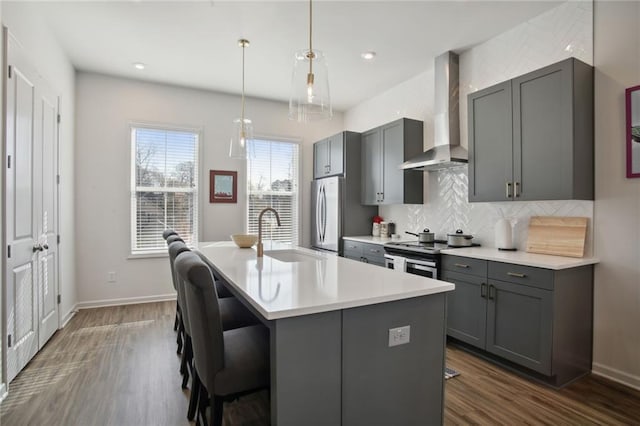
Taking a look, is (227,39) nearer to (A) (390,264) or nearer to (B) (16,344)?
(A) (390,264)

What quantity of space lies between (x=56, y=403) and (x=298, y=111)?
251 cm

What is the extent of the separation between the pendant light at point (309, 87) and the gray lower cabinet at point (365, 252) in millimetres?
2197

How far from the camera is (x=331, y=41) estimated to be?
3527 mm

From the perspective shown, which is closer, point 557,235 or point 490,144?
point 557,235

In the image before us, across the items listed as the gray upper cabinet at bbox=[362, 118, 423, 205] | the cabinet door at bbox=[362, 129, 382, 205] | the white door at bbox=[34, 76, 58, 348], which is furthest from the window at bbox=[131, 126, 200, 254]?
the gray upper cabinet at bbox=[362, 118, 423, 205]

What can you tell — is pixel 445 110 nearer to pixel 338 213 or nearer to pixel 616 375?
pixel 338 213

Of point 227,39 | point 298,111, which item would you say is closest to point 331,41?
point 227,39

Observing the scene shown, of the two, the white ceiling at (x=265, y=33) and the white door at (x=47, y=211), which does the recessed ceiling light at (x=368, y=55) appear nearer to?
the white ceiling at (x=265, y=33)

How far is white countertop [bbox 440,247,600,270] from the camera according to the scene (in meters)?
2.45

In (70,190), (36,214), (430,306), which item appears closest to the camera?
(430,306)

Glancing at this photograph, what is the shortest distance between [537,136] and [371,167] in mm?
2263

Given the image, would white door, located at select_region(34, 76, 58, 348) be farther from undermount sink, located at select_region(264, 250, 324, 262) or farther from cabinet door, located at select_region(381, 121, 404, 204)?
cabinet door, located at select_region(381, 121, 404, 204)

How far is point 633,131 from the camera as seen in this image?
2.46 metres

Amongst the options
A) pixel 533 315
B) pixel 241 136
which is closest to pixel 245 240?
pixel 241 136
